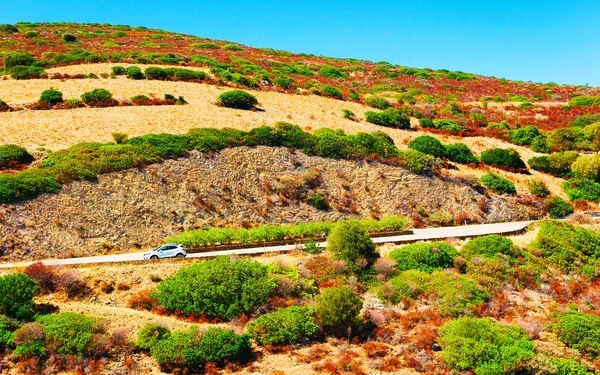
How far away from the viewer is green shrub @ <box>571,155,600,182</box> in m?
47.8

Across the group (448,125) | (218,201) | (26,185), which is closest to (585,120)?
(448,125)

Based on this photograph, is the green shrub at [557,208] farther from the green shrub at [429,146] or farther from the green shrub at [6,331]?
the green shrub at [6,331]

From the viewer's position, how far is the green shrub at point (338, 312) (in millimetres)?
22141

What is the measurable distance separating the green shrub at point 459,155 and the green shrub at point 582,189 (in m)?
9.41

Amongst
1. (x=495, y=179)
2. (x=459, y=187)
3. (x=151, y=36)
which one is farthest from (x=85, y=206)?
(x=151, y=36)

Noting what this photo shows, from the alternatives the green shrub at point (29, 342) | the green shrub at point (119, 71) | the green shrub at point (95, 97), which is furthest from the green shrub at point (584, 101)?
the green shrub at point (29, 342)

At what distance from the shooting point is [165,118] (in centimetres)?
A: 4562

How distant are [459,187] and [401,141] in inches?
428

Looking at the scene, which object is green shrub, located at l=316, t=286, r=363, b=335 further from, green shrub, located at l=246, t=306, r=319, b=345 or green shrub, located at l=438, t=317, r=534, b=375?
green shrub, located at l=438, t=317, r=534, b=375

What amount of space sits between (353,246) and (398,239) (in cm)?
603

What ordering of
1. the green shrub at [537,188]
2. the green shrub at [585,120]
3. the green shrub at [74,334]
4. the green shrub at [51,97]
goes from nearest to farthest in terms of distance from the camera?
the green shrub at [74,334], the green shrub at [537,188], the green shrub at [51,97], the green shrub at [585,120]

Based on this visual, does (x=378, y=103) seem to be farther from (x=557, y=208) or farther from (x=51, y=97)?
(x=51, y=97)

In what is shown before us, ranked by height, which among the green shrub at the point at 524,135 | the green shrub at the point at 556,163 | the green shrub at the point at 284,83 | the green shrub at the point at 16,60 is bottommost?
the green shrub at the point at 556,163

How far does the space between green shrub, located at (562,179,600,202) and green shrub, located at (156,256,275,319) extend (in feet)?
119
